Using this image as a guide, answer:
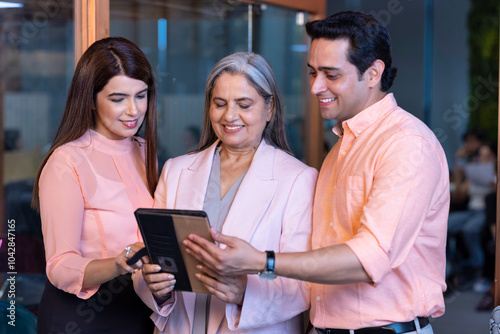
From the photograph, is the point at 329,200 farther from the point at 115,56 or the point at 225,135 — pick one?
the point at 115,56

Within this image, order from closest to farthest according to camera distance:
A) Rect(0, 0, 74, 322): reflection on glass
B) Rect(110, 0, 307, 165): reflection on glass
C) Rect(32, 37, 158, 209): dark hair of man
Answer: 1. Rect(32, 37, 158, 209): dark hair of man
2. Rect(110, 0, 307, 165): reflection on glass
3. Rect(0, 0, 74, 322): reflection on glass

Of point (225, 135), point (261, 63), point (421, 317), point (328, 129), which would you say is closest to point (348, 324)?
point (421, 317)

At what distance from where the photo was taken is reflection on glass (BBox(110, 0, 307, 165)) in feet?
13.1

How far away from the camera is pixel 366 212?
5.57 feet

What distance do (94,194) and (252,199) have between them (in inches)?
22.1

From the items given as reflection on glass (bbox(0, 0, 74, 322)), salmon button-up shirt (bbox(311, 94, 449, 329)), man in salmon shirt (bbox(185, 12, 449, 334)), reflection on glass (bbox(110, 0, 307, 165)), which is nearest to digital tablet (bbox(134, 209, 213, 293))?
man in salmon shirt (bbox(185, 12, 449, 334))

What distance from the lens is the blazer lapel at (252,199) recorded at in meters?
1.99

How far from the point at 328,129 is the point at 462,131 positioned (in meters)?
2.16

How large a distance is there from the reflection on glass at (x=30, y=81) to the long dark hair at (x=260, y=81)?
11.3 feet

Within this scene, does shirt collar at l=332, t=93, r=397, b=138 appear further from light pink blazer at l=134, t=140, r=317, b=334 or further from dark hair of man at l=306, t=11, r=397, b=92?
light pink blazer at l=134, t=140, r=317, b=334

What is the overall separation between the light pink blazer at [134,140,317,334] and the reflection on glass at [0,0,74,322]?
3.41 metres

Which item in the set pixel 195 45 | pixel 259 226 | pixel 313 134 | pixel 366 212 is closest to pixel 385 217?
pixel 366 212

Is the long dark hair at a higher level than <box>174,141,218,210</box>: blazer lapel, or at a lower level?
higher

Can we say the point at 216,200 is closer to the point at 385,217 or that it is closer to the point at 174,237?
the point at 174,237
